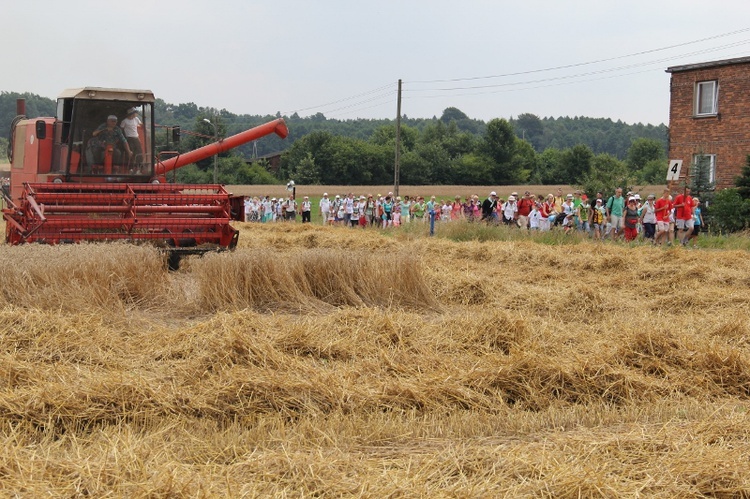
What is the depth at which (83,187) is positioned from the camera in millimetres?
14742

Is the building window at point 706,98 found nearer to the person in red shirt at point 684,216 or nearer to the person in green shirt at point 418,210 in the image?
the person in green shirt at point 418,210

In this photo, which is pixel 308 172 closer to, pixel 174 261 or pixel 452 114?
pixel 174 261

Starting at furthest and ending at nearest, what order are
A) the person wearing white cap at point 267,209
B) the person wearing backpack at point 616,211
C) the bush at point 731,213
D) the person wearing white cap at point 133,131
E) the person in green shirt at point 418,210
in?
the person wearing white cap at point 267,209 → the person in green shirt at point 418,210 → the bush at point 731,213 → the person wearing backpack at point 616,211 → the person wearing white cap at point 133,131

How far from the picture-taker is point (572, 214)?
24312mm

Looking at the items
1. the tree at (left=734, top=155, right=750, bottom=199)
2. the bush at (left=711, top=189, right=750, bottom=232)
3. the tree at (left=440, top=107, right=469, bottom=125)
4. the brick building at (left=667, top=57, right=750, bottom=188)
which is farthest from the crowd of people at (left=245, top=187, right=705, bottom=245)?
the tree at (left=440, top=107, right=469, bottom=125)

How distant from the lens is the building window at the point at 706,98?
35812 millimetres

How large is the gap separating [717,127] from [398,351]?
31.2m

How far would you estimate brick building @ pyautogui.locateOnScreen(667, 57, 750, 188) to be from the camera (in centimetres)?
3469

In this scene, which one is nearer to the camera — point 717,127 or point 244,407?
point 244,407

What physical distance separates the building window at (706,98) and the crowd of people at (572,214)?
34.4 ft

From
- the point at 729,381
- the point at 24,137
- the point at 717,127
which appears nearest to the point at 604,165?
the point at 717,127

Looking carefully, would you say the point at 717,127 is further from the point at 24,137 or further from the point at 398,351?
the point at 398,351

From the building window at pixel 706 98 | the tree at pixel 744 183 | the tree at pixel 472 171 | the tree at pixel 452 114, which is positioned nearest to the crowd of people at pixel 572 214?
the tree at pixel 744 183

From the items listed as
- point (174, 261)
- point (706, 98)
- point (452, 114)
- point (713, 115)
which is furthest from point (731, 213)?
point (452, 114)
